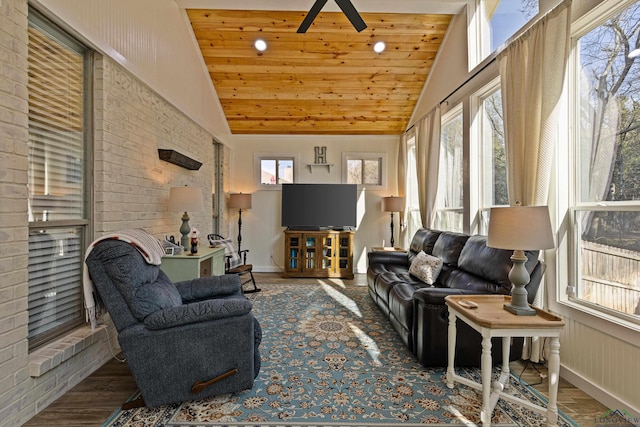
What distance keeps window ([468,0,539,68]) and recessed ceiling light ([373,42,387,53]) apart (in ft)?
3.83

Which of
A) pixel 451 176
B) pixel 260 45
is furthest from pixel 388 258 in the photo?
pixel 260 45

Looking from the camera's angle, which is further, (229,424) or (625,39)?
(625,39)

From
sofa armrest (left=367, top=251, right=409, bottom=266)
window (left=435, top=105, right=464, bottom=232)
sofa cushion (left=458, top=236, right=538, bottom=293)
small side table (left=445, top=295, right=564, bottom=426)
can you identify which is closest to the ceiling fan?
window (left=435, top=105, right=464, bottom=232)

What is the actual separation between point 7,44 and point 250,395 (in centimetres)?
249

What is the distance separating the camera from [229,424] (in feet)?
6.02

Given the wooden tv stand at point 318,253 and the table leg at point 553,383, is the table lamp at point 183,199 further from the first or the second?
the table leg at point 553,383

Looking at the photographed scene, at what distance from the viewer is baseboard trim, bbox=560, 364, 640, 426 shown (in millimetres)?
1843

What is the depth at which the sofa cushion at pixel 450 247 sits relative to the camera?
3.35m

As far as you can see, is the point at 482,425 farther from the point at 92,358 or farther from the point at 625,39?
the point at 92,358

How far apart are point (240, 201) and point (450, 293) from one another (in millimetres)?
4340

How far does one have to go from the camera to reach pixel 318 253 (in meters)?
5.82

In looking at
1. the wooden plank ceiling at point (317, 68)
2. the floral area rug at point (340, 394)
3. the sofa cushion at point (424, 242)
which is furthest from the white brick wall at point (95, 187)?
the sofa cushion at point (424, 242)

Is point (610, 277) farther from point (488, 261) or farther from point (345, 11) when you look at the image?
point (345, 11)

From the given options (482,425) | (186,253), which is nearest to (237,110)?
(186,253)
